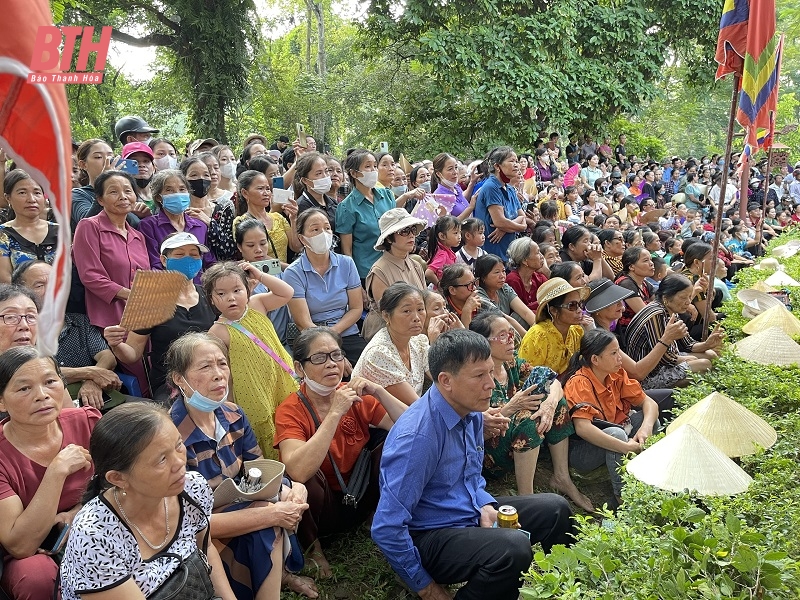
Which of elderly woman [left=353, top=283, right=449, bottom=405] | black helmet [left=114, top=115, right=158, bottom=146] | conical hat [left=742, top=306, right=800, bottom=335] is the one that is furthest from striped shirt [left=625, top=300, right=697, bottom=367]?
black helmet [left=114, top=115, right=158, bottom=146]

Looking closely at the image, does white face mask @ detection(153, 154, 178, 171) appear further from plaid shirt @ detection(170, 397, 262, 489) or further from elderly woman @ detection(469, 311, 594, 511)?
plaid shirt @ detection(170, 397, 262, 489)

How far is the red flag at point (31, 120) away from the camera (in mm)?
1165

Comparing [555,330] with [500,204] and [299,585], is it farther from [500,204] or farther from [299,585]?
[299,585]

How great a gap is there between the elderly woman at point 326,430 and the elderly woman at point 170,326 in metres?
0.80

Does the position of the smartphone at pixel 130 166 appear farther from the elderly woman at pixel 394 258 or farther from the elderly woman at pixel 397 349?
the elderly woman at pixel 397 349

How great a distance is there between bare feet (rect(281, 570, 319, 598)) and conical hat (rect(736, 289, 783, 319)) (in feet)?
14.4

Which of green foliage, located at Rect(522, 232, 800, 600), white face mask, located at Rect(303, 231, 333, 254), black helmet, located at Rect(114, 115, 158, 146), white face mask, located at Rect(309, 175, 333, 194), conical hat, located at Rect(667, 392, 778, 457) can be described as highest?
black helmet, located at Rect(114, 115, 158, 146)

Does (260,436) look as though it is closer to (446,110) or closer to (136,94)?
(446,110)

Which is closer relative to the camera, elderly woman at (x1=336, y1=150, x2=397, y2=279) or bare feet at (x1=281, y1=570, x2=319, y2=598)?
bare feet at (x1=281, y1=570, x2=319, y2=598)

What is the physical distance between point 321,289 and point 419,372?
3.51ft

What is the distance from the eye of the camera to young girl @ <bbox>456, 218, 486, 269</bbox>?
6172 mm

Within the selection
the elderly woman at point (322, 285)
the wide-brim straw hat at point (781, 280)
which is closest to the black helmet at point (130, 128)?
the elderly woman at point (322, 285)

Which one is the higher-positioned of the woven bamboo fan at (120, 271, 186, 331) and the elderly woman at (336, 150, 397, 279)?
the elderly woman at (336, 150, 397, 279)

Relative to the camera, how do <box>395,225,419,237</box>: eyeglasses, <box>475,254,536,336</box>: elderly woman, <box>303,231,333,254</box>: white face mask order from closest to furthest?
<box>303,231,333,254</box>: white face mask, <box>395,225,419,237</box>: eyeglasses, <box>475,254,536,336</box>: elderly woman
